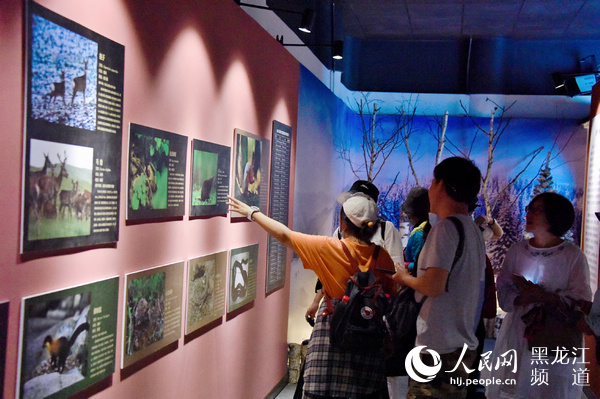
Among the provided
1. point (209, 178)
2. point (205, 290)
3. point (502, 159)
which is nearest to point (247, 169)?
point (209, 178)

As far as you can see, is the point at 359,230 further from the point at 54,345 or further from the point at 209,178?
the point at 54,345

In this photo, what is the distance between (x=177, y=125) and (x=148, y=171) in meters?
0.41

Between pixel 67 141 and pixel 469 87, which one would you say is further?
pixel 469 87

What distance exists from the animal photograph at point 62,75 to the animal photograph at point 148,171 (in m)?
0.37

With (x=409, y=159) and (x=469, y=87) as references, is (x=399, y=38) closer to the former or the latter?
(x=469, y=87)

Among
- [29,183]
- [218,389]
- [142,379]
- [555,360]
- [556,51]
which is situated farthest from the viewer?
[556,51]

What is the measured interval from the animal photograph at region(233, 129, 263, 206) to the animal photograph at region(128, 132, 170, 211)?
1.03 metres

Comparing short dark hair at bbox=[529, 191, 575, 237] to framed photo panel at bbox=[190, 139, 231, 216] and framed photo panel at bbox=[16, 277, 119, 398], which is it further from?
framed photo panel at bbox=[16, 277, 119, 398]

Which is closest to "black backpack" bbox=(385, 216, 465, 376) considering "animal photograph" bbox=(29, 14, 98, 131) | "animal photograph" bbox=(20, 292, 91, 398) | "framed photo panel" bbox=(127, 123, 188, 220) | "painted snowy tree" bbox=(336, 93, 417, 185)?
"framed photo panel" bbox=(127, 123, 188, 220)

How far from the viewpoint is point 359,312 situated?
2.88 meters

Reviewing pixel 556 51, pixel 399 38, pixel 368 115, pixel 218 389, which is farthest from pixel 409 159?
pixel 218 389

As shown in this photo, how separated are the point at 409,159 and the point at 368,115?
1.02m

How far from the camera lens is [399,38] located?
10.1 m

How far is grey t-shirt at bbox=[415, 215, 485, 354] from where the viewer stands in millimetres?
2576
